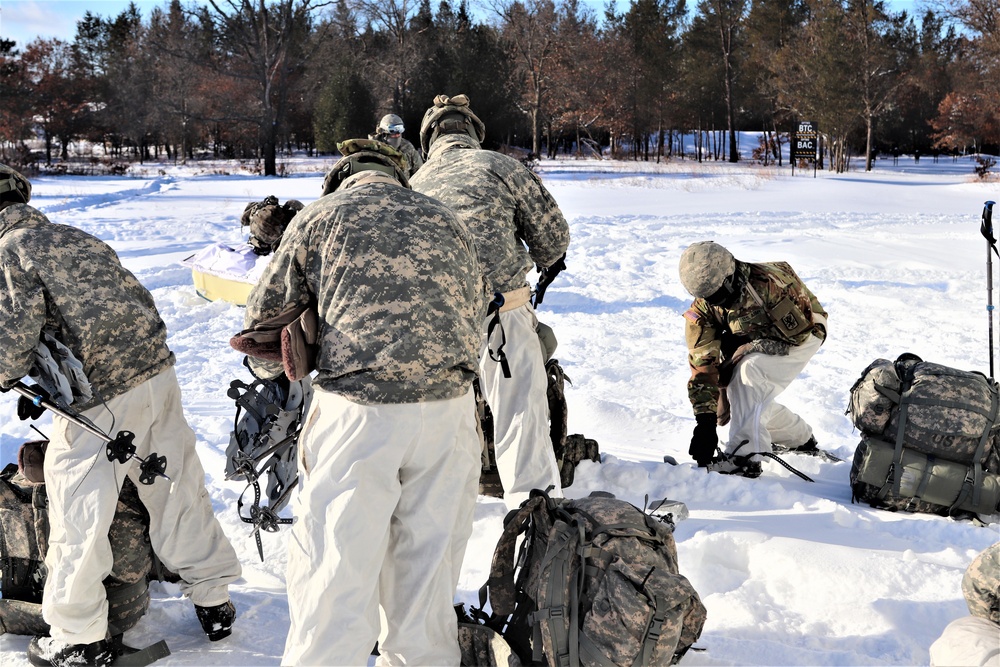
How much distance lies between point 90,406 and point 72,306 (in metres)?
0.38

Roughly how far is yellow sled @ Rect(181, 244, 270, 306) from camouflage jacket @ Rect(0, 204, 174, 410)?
5806mm

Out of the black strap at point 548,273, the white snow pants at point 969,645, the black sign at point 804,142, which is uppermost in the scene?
the black sign at point 804,142

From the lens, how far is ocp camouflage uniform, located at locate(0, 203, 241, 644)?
315 centimetres

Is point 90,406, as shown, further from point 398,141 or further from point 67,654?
point 398,141

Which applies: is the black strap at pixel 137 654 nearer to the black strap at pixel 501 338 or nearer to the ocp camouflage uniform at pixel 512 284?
the ocp camouflage uniform at pixel 512 284

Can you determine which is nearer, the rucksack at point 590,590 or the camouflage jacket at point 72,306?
the rucksack at point 590,590

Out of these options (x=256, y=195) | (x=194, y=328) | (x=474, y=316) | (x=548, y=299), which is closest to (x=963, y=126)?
(x=256, y=195)

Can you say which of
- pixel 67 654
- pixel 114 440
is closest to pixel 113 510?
pixel 114 440

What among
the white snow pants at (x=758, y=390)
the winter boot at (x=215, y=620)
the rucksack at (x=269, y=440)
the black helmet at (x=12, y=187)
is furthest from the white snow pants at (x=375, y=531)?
the white snow pants at (x=758, y=390)

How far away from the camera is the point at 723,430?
5812 mm

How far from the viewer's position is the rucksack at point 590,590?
110 inches

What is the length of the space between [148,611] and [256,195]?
861 inches

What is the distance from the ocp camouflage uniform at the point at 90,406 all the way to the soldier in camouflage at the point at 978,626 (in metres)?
2.63

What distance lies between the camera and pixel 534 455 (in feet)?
13.9
